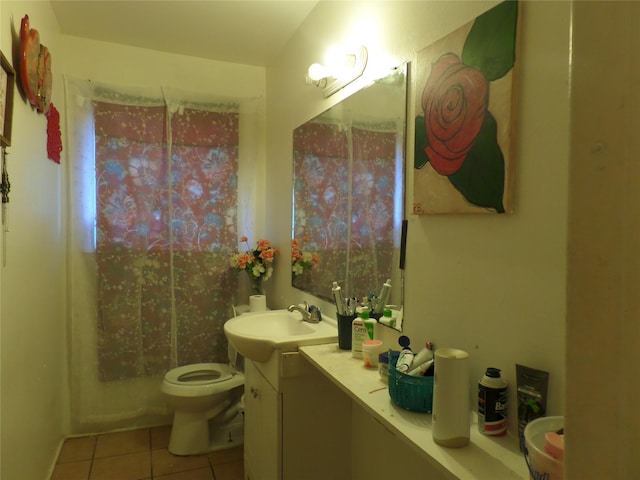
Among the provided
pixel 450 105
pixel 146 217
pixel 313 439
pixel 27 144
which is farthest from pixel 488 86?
pixel 146 217

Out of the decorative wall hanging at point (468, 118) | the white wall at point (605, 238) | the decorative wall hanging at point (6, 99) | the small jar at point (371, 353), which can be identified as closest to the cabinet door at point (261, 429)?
the small jar at point (371, 353)

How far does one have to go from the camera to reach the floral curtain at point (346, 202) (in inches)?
60.6

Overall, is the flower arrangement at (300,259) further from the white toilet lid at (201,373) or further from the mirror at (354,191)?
the white toilet lid at (201,373)

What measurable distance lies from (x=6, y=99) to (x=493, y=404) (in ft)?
5.56

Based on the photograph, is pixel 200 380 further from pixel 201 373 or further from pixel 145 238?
pixel 145 238

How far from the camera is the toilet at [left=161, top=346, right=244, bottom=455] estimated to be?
235cm

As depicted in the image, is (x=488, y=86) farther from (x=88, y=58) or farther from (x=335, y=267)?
(x=88, y=58)

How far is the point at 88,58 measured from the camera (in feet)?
8.35

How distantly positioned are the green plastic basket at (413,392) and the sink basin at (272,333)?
620 mm

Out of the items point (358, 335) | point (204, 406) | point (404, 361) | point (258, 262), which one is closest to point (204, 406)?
point (204, 406)

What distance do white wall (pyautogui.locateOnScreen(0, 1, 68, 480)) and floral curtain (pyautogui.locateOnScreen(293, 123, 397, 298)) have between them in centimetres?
122

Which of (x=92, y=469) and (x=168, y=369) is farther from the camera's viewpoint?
(x=168, y=369)

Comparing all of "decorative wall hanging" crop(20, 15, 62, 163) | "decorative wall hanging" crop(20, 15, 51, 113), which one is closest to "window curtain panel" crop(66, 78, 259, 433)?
"decorative wall hanging" crop(20, 15, 62, 163)

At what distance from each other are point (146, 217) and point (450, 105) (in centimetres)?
204
